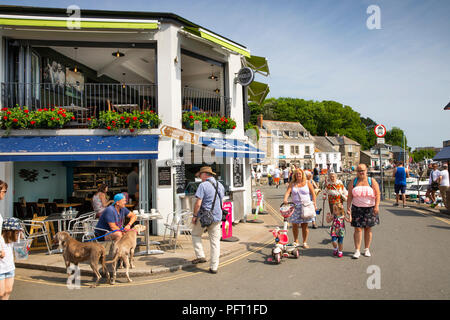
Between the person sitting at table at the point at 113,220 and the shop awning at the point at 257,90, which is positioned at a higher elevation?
the shop awning at the point at 257,90

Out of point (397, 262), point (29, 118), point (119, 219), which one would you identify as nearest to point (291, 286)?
point (397, 262)

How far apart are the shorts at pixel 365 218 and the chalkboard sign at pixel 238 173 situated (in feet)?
18.3

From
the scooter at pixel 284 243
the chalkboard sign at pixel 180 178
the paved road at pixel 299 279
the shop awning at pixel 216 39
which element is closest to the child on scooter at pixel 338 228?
the paved road at pixel 299 279

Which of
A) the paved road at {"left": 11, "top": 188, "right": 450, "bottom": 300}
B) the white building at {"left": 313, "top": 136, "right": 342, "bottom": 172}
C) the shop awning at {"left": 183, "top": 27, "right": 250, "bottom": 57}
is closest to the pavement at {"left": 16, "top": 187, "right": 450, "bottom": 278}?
the paved road at {"left": 11, "top": 188, "right": 450, "bottom": 300}

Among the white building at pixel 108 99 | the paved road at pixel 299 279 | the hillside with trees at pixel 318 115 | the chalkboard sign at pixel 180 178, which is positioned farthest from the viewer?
the hillside with trees at pixel 318 115

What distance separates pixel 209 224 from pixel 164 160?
392cm

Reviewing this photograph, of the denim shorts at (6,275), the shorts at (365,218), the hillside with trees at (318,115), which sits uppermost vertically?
the hillside with trees at (318,115)

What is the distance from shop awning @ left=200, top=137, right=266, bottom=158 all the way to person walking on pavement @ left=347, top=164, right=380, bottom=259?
4.16 meters

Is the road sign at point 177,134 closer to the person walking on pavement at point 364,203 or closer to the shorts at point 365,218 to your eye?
the person walking on pavement at point 364,203

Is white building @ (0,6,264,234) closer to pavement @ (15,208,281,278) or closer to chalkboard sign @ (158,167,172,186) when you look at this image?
chalkboard sign @ (158,167,172,186)

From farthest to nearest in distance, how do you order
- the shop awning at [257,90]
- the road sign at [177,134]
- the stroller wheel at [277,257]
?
the shop awning at [257,90] < the road sign at [177,134] < the stroller wheel at [277,257]

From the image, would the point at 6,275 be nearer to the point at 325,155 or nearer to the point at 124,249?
the point at 124,249

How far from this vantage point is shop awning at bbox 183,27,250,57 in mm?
9383

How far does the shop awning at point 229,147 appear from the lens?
29.9 ft
